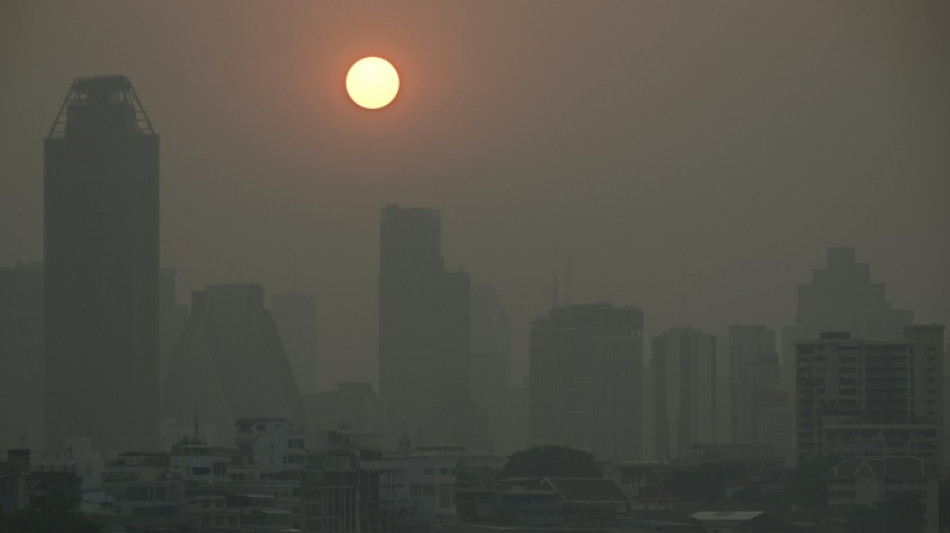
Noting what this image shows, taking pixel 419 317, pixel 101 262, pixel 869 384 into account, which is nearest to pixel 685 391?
pixel 419 317

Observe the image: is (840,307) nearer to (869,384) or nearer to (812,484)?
(869,384)

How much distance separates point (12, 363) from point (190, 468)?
71.1ft

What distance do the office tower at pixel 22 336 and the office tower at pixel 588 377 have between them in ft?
29.6

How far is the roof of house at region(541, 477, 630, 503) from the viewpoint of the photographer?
22875 millimetres

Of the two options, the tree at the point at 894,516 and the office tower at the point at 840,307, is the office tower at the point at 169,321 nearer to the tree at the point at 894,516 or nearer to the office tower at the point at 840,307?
the office tower at the point at 840,307

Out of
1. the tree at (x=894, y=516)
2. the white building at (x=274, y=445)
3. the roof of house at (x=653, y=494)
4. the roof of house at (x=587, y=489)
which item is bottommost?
the tree at (x=894, y=516)

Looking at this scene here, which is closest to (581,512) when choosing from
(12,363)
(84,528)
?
(84,528)

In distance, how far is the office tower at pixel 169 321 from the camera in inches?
1635

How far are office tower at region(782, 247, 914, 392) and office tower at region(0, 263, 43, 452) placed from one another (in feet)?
42.3

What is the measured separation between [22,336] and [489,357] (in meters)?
11.7

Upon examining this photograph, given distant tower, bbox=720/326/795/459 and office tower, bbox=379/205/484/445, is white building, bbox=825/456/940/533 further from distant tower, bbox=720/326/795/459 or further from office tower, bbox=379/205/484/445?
office tower, bbox=379/205/484/445

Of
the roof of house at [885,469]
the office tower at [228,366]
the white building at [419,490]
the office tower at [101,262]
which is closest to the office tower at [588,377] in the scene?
the office tower at [228,366]

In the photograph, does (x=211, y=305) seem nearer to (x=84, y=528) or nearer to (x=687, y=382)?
(x=687, y=382)

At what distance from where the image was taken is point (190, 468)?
771 inches
